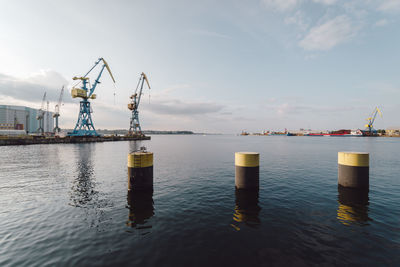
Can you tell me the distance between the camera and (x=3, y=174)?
2123 cm

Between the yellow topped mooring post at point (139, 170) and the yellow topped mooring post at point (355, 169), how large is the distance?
656 inches

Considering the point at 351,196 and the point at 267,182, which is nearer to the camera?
the point at 351,196

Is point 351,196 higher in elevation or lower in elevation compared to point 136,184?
lower

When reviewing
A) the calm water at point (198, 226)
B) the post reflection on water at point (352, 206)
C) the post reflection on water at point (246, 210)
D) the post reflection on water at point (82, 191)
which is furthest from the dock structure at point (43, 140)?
the post reflection on water at point (352, 206)

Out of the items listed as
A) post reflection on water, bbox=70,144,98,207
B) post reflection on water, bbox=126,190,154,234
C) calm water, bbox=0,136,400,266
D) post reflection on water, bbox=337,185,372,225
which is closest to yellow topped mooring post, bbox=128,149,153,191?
post reflection on water, bbox=126,190,154,234

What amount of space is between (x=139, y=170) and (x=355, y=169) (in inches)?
712

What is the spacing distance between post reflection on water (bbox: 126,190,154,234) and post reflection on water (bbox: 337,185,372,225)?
38.2ft

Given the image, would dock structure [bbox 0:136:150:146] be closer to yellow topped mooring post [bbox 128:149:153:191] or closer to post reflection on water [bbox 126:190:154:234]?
yellow topped mooring post [bbox 128:149:153:191]

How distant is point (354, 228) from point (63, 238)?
15191 mm

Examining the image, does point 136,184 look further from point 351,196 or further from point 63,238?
point 351,196

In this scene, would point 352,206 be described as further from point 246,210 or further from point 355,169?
point 246,210

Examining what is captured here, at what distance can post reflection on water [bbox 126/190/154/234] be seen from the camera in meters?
9.72

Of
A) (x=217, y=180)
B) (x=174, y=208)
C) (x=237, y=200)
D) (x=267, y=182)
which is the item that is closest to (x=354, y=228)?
(x=237, y=200)

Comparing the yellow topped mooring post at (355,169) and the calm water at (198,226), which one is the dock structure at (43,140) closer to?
the calm water at (198,226)
